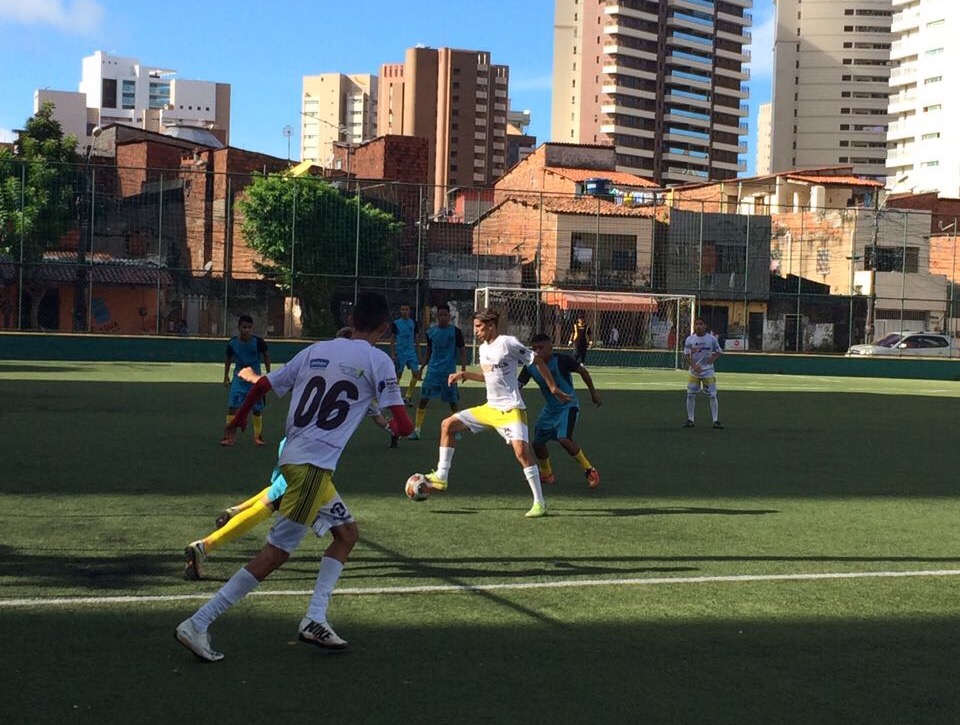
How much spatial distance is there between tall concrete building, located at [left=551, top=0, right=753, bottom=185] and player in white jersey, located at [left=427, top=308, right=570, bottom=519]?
118 m

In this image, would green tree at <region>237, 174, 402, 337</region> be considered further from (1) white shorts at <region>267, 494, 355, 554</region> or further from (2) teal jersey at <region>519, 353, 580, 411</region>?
(1) white shorts at <region>267, 494, 355, 554</region>

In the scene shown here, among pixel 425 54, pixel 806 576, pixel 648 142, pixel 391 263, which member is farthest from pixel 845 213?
pixel 425 54

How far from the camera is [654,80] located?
419 feet

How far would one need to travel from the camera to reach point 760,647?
602 cm

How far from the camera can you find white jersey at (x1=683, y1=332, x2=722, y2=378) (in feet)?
A: 61.0

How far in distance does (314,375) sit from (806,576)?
149 inches

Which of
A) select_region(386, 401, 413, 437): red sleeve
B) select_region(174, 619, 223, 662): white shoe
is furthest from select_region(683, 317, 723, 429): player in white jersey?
select_region(174, 619, 223, 662): white shoe

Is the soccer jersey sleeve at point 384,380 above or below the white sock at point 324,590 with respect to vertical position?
above

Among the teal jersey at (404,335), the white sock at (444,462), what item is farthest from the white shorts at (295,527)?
the teal jersey at (404,335)

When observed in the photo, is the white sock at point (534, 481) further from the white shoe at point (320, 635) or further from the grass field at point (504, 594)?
the white shoe at point (320, 635)

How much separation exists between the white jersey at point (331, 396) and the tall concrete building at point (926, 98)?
11026cm

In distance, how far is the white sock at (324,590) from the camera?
572 centimetres

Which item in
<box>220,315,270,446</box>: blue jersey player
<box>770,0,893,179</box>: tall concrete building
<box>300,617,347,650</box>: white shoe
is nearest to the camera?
<box>300,617,347,650</box>: white shoe

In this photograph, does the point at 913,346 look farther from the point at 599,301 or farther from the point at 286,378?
the point at 286,378
